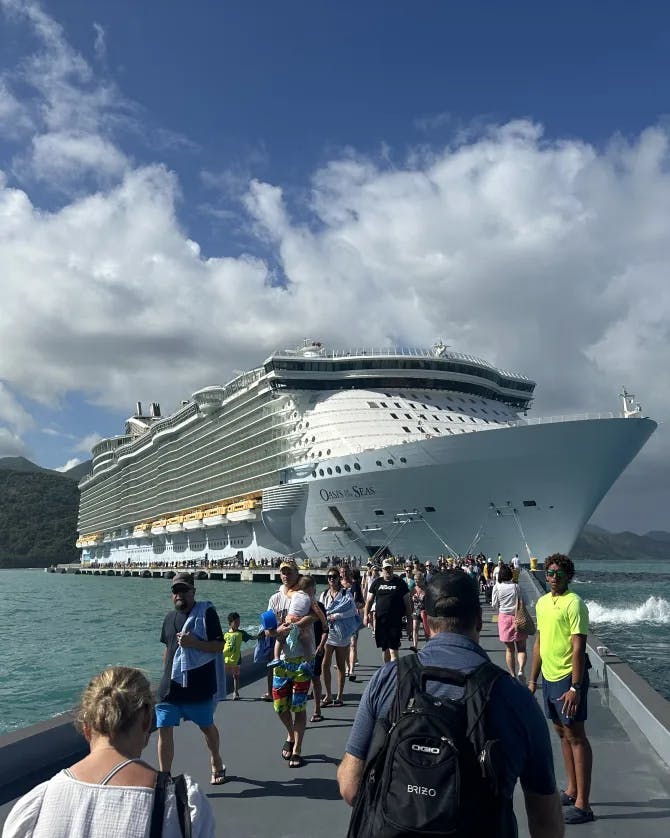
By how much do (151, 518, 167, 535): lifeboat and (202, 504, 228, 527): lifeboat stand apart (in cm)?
1257

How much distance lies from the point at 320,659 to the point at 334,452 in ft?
95.8

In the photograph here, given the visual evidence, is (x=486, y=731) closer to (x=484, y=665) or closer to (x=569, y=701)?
(x=484, y=665)

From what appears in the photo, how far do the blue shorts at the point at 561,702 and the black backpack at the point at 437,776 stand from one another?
2.50m

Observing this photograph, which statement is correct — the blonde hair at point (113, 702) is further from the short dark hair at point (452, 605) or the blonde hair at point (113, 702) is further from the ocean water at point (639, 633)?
the ocean water at point (639, 633)

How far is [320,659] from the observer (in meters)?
7.13

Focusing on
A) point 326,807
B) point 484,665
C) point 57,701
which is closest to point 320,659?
point 326,807

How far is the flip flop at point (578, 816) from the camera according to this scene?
4.28 metres

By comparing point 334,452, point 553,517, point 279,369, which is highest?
point 279,369

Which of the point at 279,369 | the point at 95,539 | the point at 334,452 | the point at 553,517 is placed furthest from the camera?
the point at 95,539

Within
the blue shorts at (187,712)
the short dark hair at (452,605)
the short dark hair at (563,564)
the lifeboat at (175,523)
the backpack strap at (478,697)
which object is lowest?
the blue shorts at (187,712)

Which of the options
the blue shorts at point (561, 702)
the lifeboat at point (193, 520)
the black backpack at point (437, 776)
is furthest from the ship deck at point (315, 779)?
the lifeboat at point (193, 520)

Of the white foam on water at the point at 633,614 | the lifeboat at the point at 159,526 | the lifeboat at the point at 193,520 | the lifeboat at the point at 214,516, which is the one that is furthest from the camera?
the lifeboat at the point at 159,526

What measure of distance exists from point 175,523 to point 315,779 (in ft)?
191

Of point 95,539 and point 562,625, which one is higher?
point 95,539
